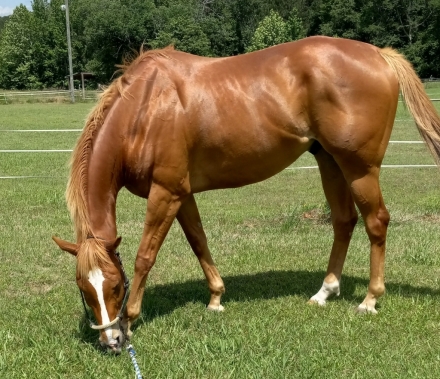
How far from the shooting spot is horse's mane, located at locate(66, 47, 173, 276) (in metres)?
3.48

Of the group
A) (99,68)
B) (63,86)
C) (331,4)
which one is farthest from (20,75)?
(331,4)

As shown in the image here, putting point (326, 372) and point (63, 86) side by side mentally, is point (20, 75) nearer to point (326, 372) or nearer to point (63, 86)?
point (63, 86)

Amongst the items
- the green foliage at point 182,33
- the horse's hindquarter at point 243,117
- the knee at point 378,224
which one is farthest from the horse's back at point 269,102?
the green foliage at point 182,33

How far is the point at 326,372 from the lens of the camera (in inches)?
132

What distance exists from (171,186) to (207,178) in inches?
15.6

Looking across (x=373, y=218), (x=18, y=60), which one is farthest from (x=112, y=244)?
(x=18, y=60)

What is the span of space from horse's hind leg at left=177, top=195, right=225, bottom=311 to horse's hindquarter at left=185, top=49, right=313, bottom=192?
0.28 metres

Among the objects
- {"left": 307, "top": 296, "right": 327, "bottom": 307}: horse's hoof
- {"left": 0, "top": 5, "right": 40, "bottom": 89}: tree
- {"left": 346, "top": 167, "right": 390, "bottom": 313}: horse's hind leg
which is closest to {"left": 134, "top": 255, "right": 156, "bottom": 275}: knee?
{"left": 307, "top": 296, "right": 327, "bottom": 307}: horse's hoof

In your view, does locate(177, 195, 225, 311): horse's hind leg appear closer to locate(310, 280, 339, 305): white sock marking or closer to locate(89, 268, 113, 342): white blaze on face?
locate(310, 280, 339, 305): white sock marking

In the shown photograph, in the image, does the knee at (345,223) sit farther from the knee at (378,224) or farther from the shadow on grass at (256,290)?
the shadow on grass at (256,290)

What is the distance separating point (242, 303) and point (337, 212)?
1125 millimetres

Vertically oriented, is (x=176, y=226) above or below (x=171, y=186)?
below

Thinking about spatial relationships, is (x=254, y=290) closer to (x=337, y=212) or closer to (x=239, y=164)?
(x=337, y=212)

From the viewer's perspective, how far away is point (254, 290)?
4.94 m
